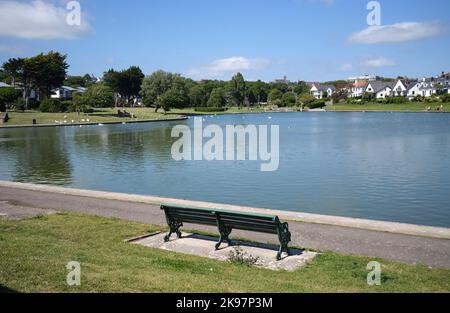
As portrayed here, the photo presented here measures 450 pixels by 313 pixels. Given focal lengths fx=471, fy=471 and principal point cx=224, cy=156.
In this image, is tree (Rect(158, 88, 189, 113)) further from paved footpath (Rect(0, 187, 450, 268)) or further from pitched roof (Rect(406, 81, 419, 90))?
paved footpath (Rect(0, 187, 450, 268))

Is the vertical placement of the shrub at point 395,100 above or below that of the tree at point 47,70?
below

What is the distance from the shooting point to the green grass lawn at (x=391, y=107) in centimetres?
12614

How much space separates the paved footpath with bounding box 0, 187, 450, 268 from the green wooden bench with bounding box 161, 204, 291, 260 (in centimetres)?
112

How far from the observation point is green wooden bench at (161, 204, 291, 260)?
898 centimetres

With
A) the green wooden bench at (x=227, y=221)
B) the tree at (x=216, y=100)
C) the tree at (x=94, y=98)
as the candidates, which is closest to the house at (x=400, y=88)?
the tree at (x=216, y=100)

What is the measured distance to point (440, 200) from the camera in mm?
18109

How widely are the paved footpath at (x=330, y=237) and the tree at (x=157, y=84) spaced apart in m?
109

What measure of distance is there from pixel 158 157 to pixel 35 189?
17661 millimetres

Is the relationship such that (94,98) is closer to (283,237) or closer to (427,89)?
(283,237)

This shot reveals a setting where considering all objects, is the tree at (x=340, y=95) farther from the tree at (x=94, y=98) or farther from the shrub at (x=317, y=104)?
the tree at (x=94, y=98)

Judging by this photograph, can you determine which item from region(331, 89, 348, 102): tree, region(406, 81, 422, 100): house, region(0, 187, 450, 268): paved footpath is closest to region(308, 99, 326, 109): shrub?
region(331, 89, 348, 102): tree

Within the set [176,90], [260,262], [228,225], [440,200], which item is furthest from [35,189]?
[176,90]

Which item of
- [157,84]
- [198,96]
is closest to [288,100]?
[198,96]

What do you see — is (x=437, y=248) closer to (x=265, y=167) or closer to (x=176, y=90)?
(x=265, y=167)
